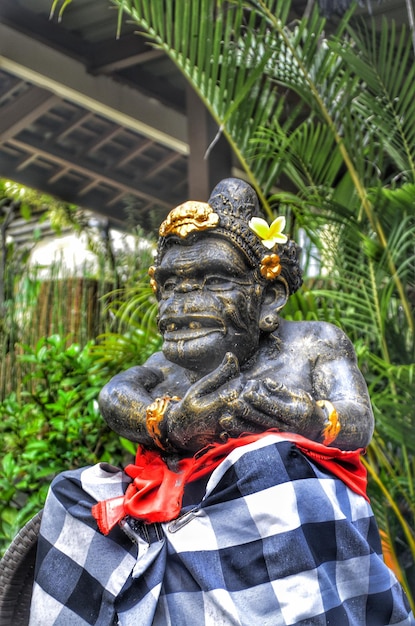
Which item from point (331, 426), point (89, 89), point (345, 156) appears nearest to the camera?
point (331, 426)

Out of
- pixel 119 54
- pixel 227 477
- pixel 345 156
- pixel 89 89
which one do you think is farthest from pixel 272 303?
pixel 89 89

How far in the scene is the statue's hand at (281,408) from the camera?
83.4 inches

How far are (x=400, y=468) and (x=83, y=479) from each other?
5.22 feet

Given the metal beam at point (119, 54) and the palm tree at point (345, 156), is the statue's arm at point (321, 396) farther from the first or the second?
the metal beam at point (119, 54)

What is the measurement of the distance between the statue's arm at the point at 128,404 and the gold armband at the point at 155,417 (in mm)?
28

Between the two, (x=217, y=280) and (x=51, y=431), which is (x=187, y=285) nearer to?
(x=217, y=280)

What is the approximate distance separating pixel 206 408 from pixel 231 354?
0.14 metres

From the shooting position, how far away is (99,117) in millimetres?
5473

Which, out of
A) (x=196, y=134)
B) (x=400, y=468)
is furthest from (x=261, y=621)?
(x=196, y=134)

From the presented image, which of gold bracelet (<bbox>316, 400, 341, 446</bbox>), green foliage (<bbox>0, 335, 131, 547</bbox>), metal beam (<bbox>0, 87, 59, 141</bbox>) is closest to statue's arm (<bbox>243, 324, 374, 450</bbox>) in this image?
gold bracelet (<bbox>316, 400, 341, 446</bbox>)

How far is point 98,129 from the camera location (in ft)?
18.5

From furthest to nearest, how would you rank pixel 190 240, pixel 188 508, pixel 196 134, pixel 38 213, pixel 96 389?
pixel 38 213 < pixel 196 134 < pixel 96 389 < pixel 190 240 < pixel 188 508

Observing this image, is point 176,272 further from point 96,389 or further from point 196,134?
point 196,134

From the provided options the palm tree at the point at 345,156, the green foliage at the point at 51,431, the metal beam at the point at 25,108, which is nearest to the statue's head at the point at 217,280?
the palm tree at the point at 345,156
